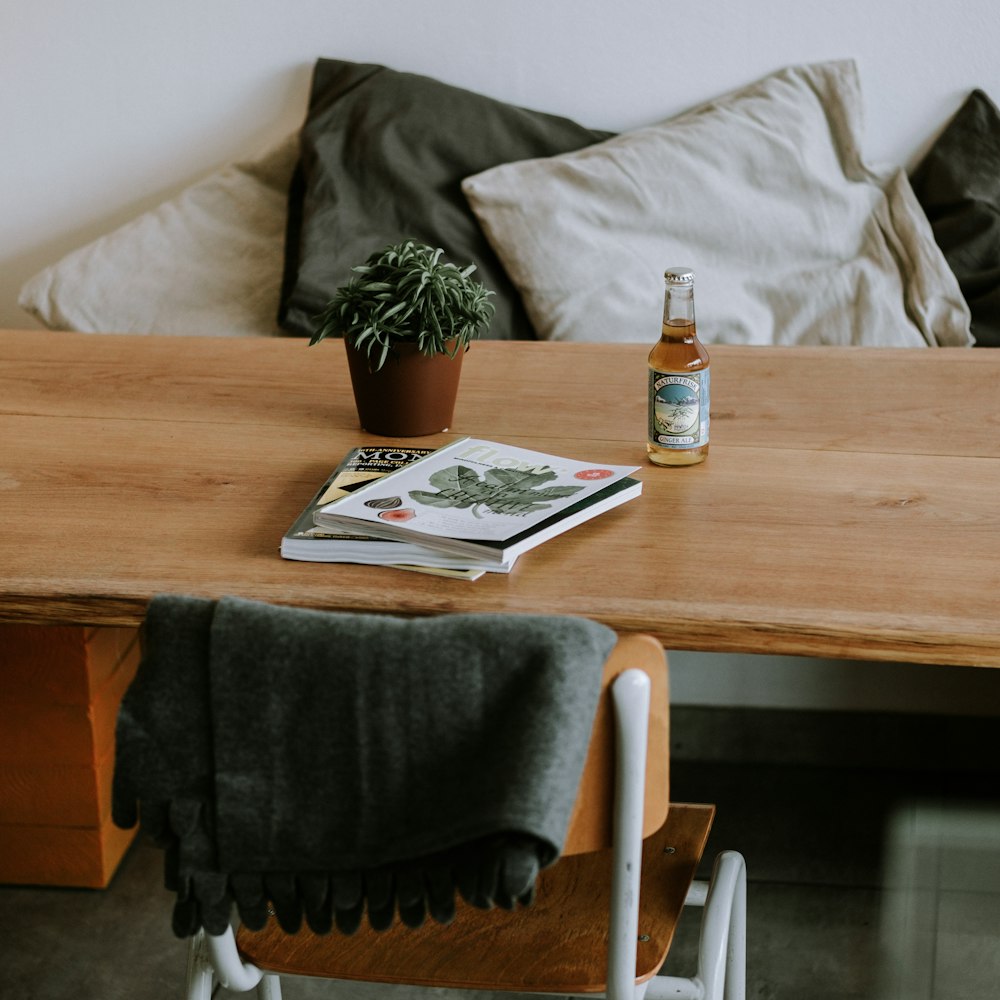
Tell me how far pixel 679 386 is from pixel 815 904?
94cm

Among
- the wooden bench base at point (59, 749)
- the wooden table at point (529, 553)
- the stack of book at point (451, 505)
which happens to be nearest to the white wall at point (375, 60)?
the wooden table at point (529, 553)

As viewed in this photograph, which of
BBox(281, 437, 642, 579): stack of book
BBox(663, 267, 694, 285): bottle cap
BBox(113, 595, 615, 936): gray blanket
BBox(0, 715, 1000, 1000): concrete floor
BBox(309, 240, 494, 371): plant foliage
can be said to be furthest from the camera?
BBox(0, 715, 1000, 1000): concrete floor

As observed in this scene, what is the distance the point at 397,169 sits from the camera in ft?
6.64

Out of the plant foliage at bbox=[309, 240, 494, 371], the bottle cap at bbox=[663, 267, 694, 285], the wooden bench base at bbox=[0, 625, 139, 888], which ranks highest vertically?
the bottle cap at bbox=[663, 267, 694, 285]

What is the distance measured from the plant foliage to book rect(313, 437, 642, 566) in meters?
0.13

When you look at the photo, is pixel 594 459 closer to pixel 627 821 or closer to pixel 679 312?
pixel 679 312

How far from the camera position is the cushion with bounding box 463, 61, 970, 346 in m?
1.96

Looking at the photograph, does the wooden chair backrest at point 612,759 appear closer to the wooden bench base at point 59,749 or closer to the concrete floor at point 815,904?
the concrete floor at point 815,904

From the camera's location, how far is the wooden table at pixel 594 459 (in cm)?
96

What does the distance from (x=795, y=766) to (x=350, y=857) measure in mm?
1493

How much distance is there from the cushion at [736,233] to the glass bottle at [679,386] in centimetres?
74

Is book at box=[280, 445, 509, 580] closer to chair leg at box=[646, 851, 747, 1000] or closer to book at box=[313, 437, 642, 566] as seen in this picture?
book at box=[313, 437, 642, 566]

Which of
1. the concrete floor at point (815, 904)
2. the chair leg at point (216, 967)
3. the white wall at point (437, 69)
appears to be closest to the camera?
the chair leg at point (216, 967)

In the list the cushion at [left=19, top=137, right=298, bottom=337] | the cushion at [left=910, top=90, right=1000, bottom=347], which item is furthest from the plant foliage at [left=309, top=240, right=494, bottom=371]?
the cushion at [left=910, top=90, right=1000, bottom=347]
